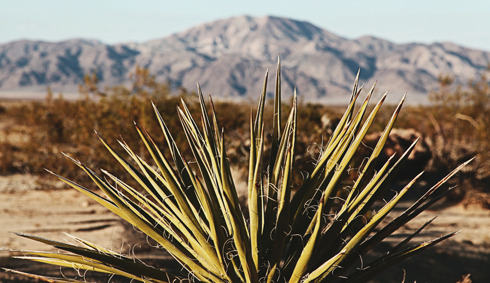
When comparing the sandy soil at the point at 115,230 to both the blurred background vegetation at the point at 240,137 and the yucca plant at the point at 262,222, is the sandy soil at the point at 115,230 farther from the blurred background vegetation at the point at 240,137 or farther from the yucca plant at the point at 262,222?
the yucca plant at the point at 262,222

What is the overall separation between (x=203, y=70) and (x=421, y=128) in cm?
18201

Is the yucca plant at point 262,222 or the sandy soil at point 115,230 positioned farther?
the sandy soil at point 115,230

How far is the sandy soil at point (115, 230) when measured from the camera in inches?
203

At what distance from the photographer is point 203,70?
190m

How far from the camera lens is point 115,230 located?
19.3 feet

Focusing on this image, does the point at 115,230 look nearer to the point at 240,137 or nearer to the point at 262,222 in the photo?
the point at 240,137

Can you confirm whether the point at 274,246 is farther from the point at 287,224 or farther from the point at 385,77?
the point at 385,77

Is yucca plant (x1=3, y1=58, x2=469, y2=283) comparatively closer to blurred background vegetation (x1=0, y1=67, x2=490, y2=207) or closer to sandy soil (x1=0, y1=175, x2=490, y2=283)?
sandy soil (x1=0, y1=175, x2=490, y2=283)

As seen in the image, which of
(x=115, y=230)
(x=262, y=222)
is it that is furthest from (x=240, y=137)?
(x=262, y=222)

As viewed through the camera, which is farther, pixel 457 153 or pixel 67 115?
pixel 67 115

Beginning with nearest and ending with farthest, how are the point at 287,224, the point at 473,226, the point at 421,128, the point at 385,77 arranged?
the point at 287,224, the point at 473,226, the point at 421,128, the point at 385,77

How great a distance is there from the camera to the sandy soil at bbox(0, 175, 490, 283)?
515cm

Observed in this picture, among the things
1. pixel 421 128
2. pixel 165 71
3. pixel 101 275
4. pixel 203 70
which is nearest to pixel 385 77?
pixel 203 70

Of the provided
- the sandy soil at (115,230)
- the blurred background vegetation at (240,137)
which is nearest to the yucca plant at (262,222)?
the sandy soil at (115,230)
